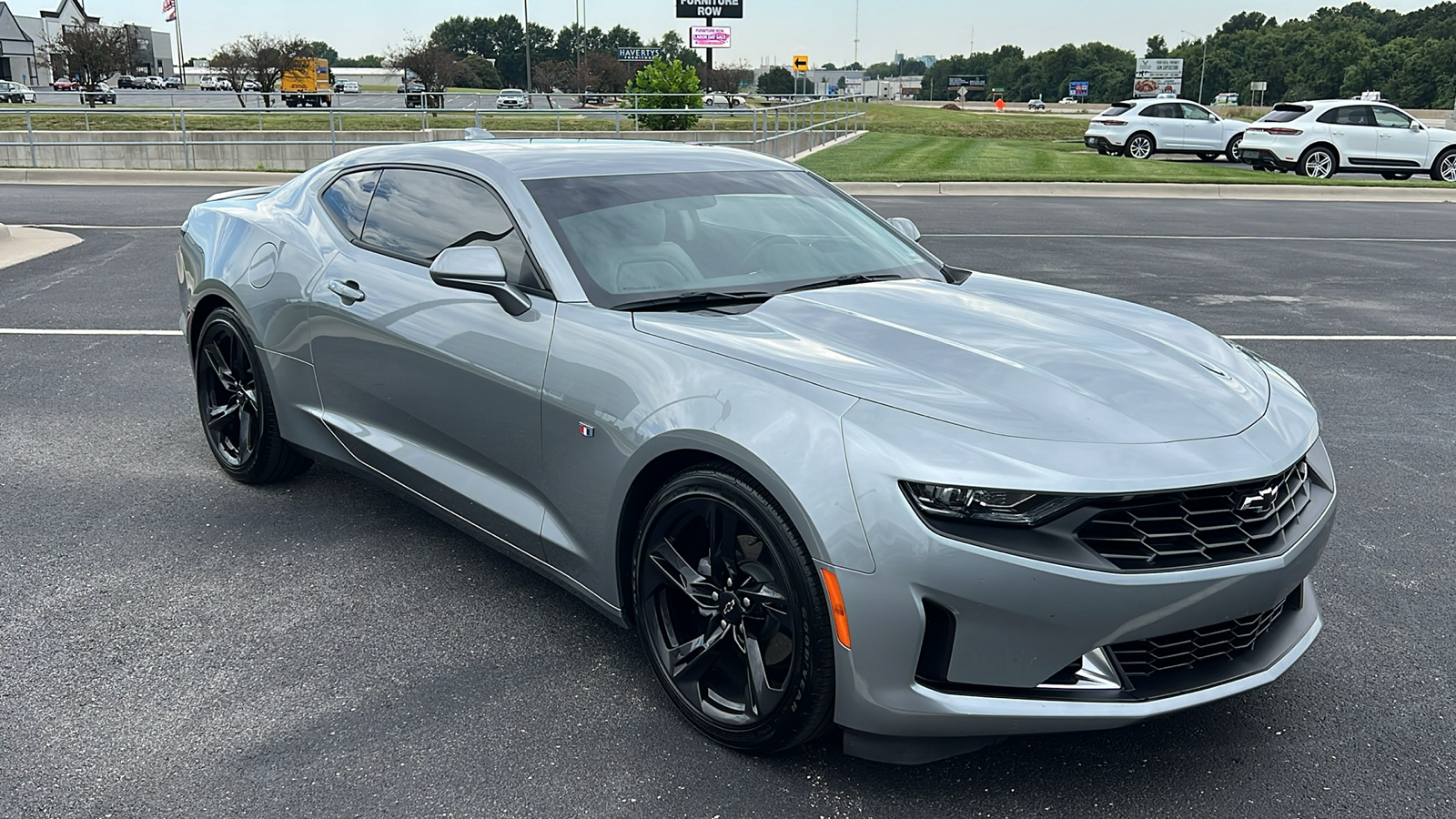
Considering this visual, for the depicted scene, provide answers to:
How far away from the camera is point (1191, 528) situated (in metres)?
2.55

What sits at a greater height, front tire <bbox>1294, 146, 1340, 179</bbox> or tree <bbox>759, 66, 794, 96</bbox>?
tree <bbox>759, 66, 794, 96</bbox>

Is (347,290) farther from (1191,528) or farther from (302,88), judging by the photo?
(302,88)

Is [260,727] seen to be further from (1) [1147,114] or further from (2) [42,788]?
(1) [1147,114]

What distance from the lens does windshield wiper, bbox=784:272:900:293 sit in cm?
374

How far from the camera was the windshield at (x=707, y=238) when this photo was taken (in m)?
3.61

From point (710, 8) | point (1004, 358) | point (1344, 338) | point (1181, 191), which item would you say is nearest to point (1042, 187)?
point (1181, 191)

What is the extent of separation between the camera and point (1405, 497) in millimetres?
4902

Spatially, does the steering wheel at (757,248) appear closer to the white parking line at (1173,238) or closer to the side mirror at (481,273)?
the side mirror at (481,273)

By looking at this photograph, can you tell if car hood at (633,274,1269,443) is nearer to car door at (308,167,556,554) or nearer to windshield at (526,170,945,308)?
windshield at (526,170,945,308)

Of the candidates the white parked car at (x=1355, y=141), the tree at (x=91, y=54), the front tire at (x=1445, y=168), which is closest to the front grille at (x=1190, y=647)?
the white parked car at (x=1355, y=141)

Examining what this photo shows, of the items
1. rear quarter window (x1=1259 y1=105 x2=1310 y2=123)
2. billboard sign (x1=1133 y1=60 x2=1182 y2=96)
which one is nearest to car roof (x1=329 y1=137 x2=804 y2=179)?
rear quarter window (x1=1259 y1=105 x2=1310 y2=123)

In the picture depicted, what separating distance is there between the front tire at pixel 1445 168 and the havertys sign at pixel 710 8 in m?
37.1

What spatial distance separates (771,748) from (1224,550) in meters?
1.18

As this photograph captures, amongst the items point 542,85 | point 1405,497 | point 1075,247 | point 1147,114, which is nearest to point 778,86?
point 542,85
